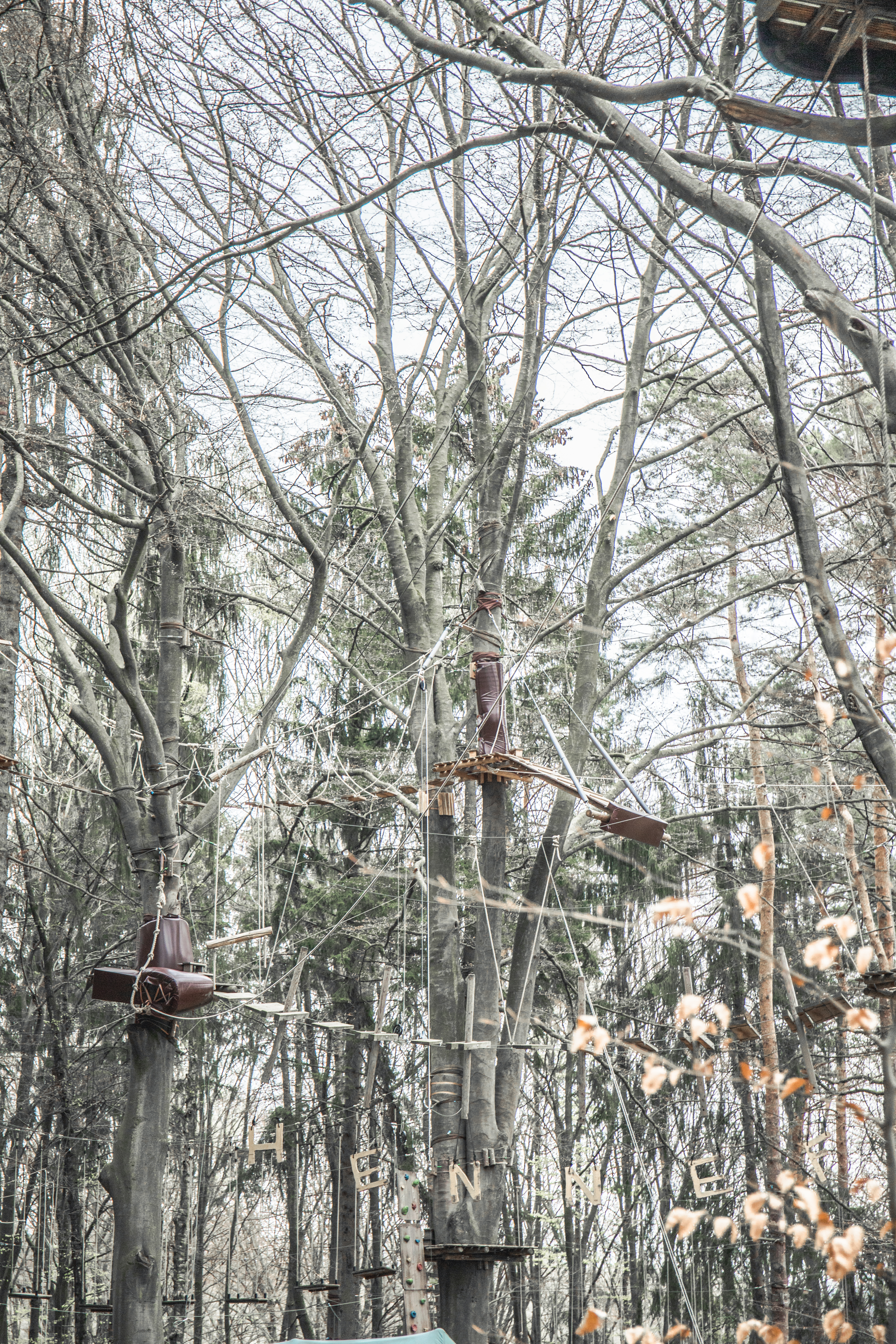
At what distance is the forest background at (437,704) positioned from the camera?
4969 millimetres

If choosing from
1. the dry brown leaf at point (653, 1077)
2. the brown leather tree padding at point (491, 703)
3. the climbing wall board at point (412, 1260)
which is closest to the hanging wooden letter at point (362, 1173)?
the climbing wall board at point (412, 1260)

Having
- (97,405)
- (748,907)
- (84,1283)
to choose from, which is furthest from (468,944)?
(748,907)

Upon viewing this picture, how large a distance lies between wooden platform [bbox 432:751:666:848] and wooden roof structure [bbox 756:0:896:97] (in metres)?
3.56

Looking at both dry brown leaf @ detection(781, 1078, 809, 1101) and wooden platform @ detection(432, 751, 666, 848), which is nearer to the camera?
dry brown leaf @ detection(781, 1078, 809, 1101)

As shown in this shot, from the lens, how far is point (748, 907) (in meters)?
2.18

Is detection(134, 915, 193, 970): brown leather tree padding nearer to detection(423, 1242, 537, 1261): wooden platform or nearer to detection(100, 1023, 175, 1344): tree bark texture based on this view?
detection(100, 1023, 175, 1344): tree bark texture

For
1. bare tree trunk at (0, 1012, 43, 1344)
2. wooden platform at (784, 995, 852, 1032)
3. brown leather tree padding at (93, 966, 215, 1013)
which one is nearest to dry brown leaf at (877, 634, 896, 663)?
wooden platform at (784, 995, 852, 1032)

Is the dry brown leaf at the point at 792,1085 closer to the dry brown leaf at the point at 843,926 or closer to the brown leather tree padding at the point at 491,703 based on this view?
the dry brown leaf at the point at 843,926

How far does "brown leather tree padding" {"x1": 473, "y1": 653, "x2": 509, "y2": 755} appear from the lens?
26.7 feet

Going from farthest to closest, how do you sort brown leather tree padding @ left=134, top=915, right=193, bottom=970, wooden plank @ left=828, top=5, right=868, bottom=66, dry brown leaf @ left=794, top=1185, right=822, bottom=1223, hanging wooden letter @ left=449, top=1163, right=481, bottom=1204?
hanging wooden letter @ left=449, top=1163, right=481, bottom=1204
brown leather tree padding @ left=134, top=915, right=193, bottom=970
wooden plank @ left=828, top=5, right=868, bottom=66
dry brown leaf @ left=794, top=1185, right=822, bottom=1223

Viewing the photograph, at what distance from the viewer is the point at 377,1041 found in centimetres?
1138

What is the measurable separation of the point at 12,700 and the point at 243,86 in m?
4.38

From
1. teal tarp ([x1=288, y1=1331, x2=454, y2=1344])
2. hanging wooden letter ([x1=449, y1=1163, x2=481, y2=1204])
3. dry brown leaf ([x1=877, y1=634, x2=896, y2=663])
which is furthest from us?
hanging wooden letter ([x1=449, y1=1163, x2=481, y2=1204])

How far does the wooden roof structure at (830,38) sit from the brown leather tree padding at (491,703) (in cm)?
508
